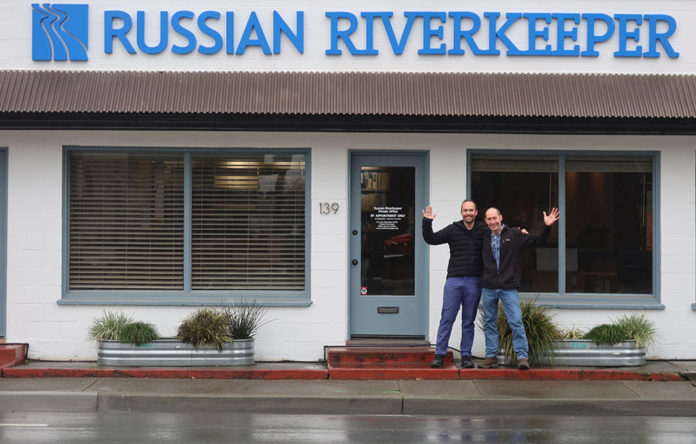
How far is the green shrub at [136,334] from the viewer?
10127mm

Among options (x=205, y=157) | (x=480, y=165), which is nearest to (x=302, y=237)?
(x=205, y=157)

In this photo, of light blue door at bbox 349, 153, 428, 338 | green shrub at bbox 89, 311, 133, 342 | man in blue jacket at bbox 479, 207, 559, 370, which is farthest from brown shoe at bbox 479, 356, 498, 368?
green shrub at bbox 89, 311, 133, 342

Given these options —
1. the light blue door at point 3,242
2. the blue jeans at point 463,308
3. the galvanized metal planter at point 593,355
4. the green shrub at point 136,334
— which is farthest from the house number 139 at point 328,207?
the light blue door at point 3,242

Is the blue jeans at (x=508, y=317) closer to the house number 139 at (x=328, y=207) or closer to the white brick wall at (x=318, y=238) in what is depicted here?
the white brick wall at (x=318, y=238)

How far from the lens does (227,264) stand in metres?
11.0

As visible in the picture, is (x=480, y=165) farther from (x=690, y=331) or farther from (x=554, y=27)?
(x=690, y=331)

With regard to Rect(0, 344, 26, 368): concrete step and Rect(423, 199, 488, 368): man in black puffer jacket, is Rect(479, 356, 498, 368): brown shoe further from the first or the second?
Rect(0, 344, 26, 368): concrete step

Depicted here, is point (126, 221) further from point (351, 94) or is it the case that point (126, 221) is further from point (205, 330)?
point (351, 94)

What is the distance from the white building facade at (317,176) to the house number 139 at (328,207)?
0.06 feet

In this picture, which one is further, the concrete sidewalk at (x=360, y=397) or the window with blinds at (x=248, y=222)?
the window with blinds at (x=248, y=222)

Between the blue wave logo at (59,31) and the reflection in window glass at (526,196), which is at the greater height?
A: the blue wave logo at (59,31)

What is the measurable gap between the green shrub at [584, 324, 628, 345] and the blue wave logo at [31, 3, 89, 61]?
22.9 ft

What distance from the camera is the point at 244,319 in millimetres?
10391

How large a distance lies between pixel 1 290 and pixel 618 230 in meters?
7.79
